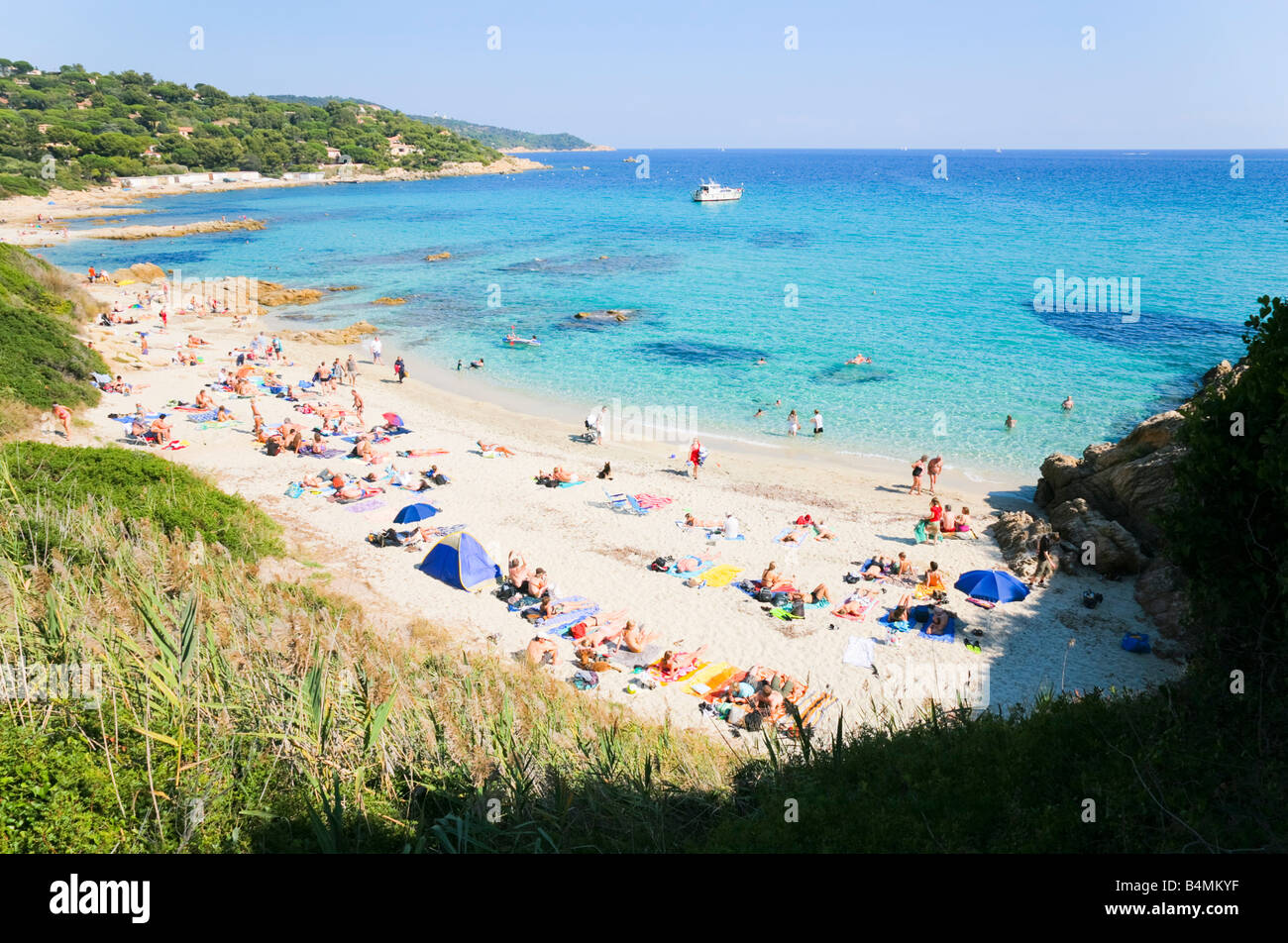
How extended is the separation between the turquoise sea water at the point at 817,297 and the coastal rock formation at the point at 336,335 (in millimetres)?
1506

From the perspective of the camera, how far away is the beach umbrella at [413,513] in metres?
17.1

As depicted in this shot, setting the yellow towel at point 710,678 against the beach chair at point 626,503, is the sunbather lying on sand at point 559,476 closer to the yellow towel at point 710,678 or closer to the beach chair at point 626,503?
the beach chair at point 626,503

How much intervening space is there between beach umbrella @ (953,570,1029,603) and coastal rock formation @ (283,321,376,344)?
3163 cm

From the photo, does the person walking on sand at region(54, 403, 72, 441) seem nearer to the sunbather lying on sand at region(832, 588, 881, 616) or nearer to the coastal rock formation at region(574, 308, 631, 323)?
the sunbather lying on sand at region(832, 588, 881, 616)

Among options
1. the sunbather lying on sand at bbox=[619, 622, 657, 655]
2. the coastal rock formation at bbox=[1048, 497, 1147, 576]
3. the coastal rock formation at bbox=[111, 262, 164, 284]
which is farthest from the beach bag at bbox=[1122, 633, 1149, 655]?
the coastal rock formation at bbox=[111, 262, 164, 284]

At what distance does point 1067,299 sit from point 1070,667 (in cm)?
→ 3825

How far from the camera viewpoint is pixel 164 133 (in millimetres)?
121562

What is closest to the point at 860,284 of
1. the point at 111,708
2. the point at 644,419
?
the point at 644,419

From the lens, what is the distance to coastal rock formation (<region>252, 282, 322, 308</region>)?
44684 mm

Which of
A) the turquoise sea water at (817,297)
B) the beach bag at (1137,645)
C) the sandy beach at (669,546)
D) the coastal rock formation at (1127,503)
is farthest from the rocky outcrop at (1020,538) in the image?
the turquoise sea water at (817,297)

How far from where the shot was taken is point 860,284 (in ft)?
160

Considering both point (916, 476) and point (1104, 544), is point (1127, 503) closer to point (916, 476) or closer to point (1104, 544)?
point (1104, 544)
